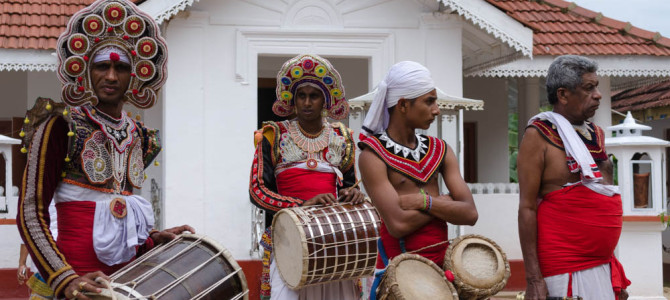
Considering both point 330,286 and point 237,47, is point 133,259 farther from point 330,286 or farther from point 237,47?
point 237,47

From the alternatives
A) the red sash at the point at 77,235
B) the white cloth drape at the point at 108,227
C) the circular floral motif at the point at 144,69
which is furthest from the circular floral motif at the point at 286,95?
the red sash at the point at 77,235

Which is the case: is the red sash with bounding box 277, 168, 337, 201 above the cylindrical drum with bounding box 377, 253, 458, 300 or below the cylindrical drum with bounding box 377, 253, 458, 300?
above

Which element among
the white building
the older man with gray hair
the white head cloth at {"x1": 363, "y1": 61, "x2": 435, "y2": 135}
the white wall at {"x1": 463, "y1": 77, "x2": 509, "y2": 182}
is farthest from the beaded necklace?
the white wall at {"x1": 463, "y1": 77, "x2": 509, "y2": 182}

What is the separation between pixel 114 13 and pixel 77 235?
986mm

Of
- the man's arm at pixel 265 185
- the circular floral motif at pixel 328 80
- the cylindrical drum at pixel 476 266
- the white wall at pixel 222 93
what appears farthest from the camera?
the white wall at pixel 222 93

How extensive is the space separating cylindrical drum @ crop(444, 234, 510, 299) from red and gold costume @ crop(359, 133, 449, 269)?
0.10m

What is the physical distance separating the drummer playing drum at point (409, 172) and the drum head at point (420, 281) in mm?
209

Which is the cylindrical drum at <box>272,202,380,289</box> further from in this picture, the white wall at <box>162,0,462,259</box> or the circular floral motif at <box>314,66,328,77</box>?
the white wall at <box>162,0,462,259</box>

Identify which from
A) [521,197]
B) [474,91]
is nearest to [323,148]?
[521,197]

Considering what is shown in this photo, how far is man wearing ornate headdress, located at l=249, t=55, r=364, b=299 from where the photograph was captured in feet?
18.6

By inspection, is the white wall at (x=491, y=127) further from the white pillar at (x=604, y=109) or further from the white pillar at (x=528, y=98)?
the white pillar at (x=604, y=109)

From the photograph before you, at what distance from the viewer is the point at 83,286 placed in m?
3.38

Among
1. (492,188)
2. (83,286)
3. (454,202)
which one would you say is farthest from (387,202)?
(492,188)

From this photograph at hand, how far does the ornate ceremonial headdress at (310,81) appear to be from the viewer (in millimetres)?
5926
